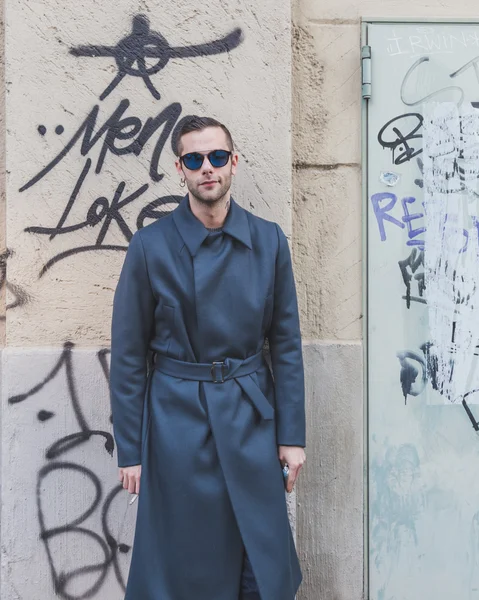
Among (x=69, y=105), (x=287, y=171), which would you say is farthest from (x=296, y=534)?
(x=69, y=105)

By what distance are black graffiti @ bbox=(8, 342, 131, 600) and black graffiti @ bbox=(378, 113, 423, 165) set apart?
1.61 m

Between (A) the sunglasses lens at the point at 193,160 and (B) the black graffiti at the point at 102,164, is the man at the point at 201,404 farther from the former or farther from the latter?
(B) the black graffiti at the point at 102,164

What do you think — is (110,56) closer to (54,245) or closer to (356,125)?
(54,245)

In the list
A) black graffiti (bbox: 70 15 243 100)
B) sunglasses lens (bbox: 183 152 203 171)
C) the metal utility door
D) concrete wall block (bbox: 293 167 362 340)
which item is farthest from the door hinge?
sunglasses lens (bbox: 183 152 203 171)

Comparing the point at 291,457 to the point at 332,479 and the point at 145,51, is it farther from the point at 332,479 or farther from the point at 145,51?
the point at 145,51

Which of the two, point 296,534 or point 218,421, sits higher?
point 218,421

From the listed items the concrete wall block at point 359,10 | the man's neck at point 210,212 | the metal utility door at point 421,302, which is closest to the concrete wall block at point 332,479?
the metal utility door at point 421,302

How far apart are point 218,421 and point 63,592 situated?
4.09ft

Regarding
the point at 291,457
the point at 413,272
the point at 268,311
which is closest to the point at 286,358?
the point at 268,311

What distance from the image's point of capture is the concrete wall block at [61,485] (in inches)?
113

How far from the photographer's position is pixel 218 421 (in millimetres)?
2379

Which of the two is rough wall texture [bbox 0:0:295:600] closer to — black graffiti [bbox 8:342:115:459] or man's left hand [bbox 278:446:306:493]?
black graffiti [bbox 8:342:115:459]

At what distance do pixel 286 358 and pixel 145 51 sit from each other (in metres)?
1.48

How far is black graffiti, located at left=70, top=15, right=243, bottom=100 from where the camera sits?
2.89m
